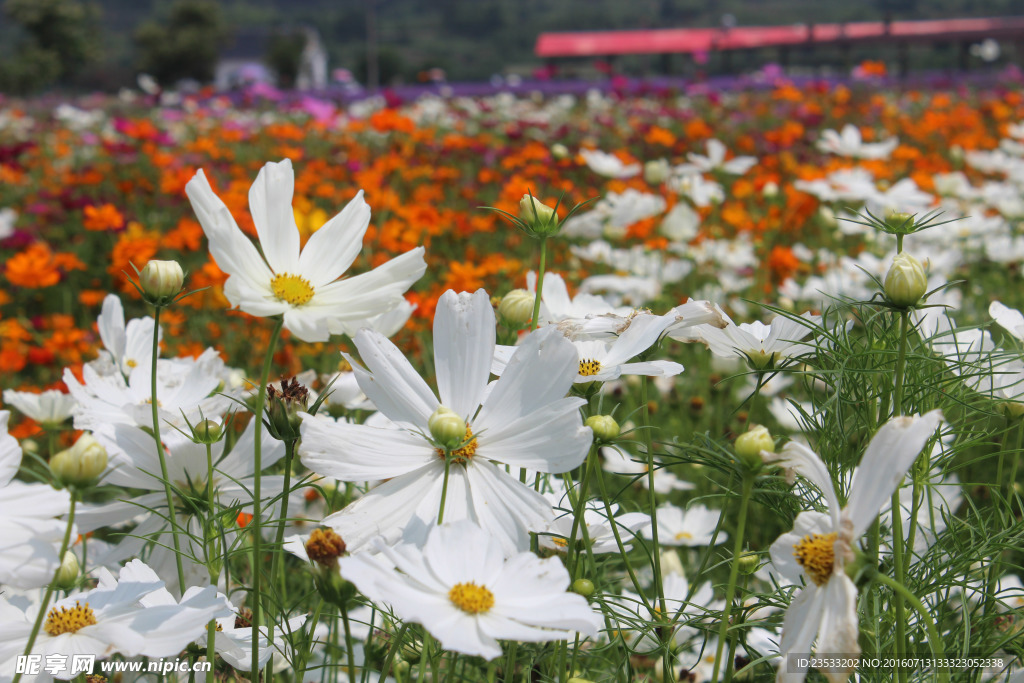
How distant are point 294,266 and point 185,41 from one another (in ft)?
129

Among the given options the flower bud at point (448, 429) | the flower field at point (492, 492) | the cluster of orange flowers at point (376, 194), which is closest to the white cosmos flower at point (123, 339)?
the flower field at point (492, 492)

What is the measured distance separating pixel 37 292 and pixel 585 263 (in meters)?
1.55

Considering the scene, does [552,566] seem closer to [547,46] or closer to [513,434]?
[513,434]

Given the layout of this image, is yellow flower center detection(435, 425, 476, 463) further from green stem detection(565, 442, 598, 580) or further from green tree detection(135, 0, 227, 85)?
green tree detection(135, 0, 227, 85)

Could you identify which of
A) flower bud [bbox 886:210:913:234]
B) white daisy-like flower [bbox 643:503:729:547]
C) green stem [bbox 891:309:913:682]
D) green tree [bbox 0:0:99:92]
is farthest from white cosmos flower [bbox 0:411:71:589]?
green tree [bbox 0:0:99:92]

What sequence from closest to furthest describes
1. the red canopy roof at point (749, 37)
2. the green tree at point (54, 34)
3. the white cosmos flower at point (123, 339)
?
the white cosmos flower at point (123, 339)
the red canopy roof at point (749, 37)
the green tree at point (54, 34)

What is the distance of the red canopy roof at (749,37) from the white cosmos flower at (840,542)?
40.3 ft

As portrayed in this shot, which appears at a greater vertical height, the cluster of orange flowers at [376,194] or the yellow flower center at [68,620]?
the cluster of orange flowers at [376,194]

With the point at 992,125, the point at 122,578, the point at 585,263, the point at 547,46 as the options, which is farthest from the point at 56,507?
the point at 547,46

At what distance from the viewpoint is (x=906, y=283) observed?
1.51 feet

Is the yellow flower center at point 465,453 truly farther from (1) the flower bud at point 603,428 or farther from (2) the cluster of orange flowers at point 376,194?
(2) the cluster of orange flowers at point 376,194

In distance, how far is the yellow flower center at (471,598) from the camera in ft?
1.37

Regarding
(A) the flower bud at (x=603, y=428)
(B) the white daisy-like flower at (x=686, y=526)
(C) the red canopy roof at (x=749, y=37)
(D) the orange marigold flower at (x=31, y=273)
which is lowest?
(A) the flower bud at (x=603, y=428)

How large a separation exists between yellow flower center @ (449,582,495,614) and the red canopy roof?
12.3 meters
